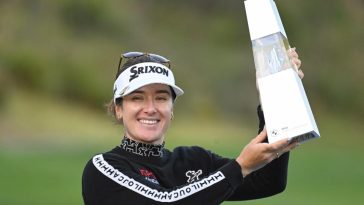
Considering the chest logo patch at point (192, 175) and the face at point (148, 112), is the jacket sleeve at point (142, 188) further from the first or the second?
the chest logo patch at point (192, 175)

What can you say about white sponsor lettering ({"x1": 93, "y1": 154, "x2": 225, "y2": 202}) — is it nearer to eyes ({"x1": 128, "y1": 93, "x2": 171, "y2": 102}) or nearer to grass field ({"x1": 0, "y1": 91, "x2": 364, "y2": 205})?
eyes ({"x1": 128, "y1": 93, "x2": 171, "y2": 102})

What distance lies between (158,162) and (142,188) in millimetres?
327

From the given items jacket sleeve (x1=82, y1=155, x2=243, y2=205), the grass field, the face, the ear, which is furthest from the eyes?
the grass field

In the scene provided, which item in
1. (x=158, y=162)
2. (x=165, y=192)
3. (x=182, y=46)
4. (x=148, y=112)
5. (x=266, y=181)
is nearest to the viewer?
(x=165, y=192)

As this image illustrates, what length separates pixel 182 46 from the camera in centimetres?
3900

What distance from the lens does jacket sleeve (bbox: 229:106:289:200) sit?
170 inches

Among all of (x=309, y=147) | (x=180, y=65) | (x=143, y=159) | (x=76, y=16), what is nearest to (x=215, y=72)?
(x=180, y=65)

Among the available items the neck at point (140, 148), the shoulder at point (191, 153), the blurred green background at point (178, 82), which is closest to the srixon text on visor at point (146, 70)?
the neck at point (140, 148)

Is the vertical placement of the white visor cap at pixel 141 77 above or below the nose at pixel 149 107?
above

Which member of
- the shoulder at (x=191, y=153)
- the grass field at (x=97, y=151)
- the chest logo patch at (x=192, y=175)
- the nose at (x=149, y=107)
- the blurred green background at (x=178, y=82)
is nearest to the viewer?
the nose at (x=149, y=107)

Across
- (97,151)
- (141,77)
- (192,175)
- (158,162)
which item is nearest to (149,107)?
(141,77)

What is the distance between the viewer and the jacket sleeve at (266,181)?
433 centimetres

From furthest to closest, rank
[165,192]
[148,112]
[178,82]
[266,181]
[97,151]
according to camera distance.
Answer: [178,82] → [97,151] → [266,181] → [148,112] → [165,192]

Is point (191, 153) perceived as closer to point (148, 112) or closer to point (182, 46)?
point (148, 112)
